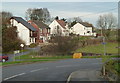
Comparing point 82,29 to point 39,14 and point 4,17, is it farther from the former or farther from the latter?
point 4,17

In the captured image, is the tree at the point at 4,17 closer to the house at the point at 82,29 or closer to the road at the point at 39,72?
the road at the point at 39,72

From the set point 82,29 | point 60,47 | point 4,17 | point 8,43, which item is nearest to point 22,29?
point 4,17

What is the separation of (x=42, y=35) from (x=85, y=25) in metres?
31.5

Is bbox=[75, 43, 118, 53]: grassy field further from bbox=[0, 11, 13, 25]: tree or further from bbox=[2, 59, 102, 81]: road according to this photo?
bbox=[2, 59, 102, 81]: road

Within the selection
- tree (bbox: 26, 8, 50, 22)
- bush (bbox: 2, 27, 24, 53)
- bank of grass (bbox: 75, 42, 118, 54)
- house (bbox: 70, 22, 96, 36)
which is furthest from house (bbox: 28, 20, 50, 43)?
bank of grass (bbox: 75, 42, 118, 54)

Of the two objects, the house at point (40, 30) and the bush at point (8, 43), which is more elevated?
the house at point (40, 30)

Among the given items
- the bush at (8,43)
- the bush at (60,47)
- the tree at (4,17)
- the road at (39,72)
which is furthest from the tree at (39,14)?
the road at (39,72)

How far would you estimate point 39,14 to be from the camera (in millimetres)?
89500

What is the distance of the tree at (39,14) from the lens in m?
86.8

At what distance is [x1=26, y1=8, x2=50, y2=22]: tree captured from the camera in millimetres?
86812

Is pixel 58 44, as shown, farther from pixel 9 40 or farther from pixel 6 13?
pixel 6 13

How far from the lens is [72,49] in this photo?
4491 cm

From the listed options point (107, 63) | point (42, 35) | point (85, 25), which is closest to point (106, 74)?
point (107, 63)

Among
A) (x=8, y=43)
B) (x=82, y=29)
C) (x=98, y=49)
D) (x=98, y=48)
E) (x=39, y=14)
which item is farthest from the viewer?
(x=82, y=29)
